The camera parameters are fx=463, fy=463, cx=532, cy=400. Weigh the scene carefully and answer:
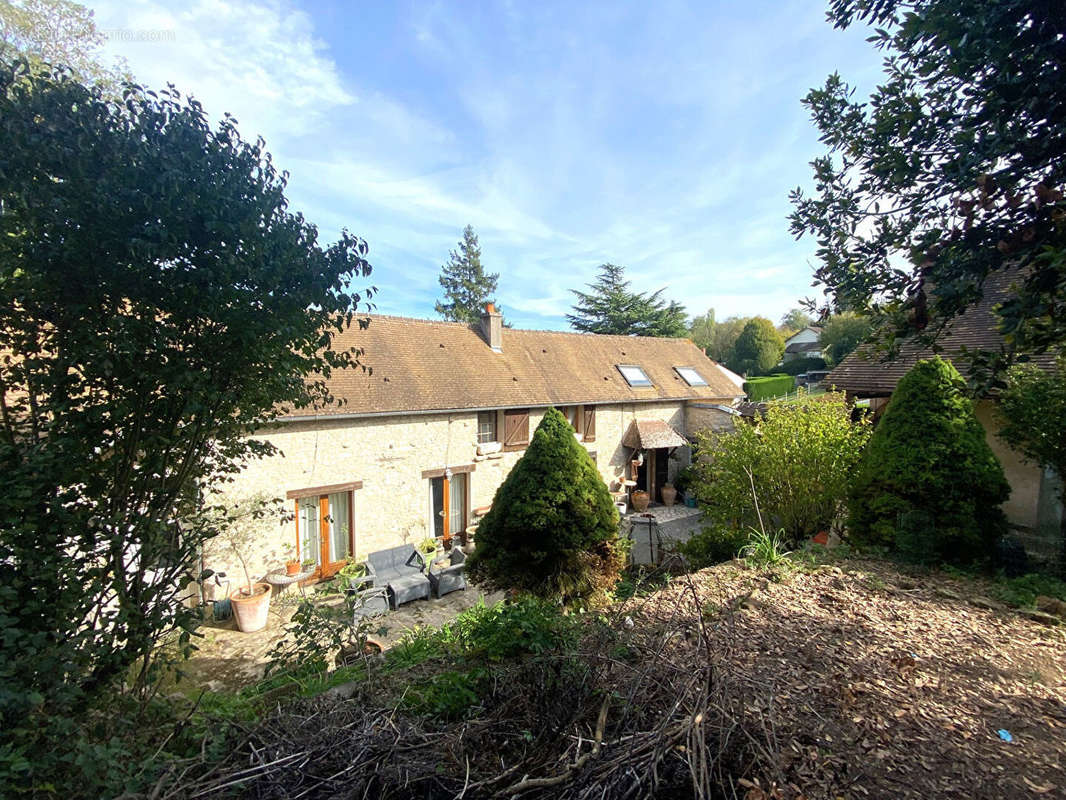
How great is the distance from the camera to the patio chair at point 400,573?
9.04 metres

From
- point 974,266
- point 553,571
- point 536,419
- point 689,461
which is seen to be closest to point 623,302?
point 689,461

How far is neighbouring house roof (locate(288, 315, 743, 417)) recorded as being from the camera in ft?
38.0

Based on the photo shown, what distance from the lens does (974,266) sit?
2574mm

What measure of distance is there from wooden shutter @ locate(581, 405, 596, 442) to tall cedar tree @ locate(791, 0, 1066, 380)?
1182cm

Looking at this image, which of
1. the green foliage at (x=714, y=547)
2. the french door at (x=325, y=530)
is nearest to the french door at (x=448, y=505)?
the french door at (x=325, y=530)

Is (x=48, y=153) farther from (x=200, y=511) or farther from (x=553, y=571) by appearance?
(x=553, y=571)

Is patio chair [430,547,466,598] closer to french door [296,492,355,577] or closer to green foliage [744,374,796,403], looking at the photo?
french door [296,492,355,577]

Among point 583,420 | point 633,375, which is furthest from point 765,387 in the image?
point 583,420

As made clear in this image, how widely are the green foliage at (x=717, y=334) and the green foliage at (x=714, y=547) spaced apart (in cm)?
3594

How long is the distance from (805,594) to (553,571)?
2.90 m

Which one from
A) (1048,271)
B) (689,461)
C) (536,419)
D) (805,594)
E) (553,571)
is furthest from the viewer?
(689,461)

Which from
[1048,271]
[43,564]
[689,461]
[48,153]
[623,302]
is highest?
[623,302]

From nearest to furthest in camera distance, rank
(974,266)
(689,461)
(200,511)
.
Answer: (974,266)
(200,511)
(689,461)

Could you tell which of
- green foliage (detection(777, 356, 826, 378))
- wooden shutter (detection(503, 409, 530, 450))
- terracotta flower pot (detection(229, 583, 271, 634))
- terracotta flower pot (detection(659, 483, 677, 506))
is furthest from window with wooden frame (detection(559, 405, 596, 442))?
green foliage (detection(777, 356, 826, 378))
